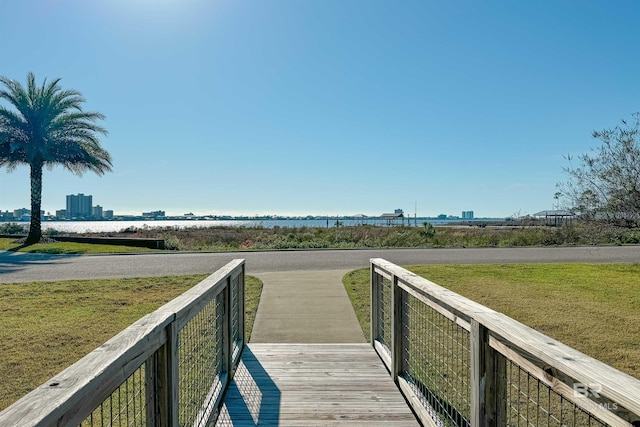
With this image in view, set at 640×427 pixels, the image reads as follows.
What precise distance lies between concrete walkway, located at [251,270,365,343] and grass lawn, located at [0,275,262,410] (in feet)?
0.93

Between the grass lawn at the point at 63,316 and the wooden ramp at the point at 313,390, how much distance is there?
1.31 metres

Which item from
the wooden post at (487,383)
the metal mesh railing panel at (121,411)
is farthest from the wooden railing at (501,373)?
the metal mesh railing panel at (121,411)

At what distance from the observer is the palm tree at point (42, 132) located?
20.0 metres

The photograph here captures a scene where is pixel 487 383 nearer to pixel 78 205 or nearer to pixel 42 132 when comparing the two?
pixel 42 132

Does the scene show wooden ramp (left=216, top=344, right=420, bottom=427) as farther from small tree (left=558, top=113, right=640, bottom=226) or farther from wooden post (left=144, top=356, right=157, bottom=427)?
small tree (left=558, top=113, right=640, bottom=226)

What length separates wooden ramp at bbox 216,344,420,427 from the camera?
3.25m

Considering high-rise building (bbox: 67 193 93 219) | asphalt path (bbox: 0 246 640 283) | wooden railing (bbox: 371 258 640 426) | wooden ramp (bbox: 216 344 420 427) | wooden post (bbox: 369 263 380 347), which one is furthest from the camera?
high-rise building (bbox: 67 193 93 219)

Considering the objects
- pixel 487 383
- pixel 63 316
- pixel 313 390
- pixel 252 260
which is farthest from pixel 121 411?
pixel 252 260

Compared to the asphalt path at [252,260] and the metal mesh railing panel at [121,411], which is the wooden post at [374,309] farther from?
the asphalt path at [252,260]

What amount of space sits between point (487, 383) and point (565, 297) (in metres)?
6.90

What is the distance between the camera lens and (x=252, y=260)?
45.2 feet

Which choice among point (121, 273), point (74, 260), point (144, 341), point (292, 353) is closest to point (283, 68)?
point (121, 273)

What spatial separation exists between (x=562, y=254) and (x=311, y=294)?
11.5 metres

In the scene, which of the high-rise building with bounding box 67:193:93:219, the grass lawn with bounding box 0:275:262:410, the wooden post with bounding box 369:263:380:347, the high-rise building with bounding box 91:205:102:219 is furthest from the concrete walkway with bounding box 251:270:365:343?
the high-rise building with bounding box 91:205:102:219
